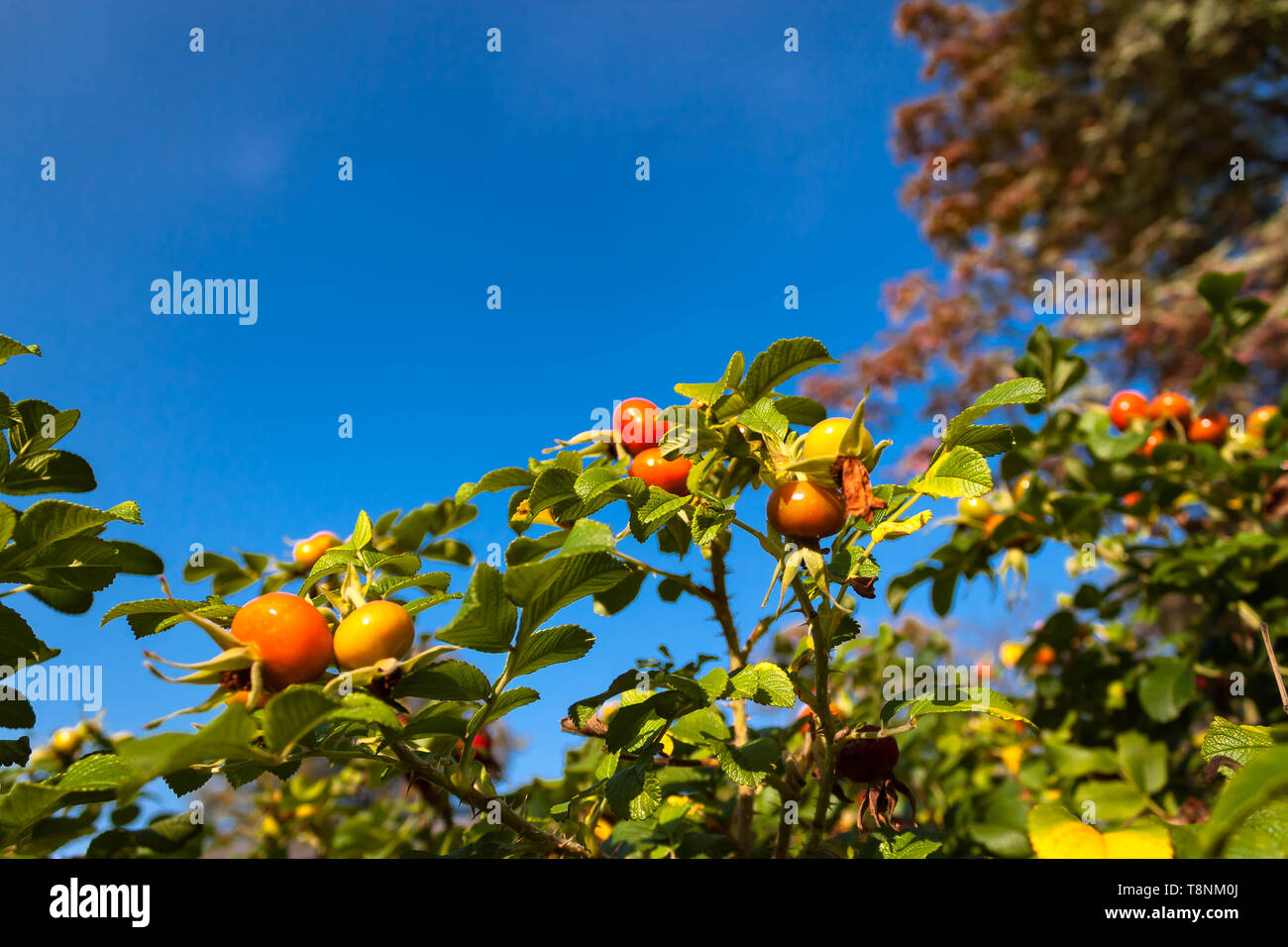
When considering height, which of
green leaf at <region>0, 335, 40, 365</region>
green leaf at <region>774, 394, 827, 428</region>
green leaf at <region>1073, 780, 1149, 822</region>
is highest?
green leaf at <region>0, 335, 40, 365</region>

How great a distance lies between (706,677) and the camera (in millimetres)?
767

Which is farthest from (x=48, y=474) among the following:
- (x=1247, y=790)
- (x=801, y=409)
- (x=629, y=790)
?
(x=1247, y=790)

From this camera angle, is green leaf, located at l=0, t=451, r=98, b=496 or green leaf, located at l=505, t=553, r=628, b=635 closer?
green leaf, located at l=505, t=553, r=628, b=635

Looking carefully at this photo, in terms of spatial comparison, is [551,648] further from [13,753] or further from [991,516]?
[991,516]

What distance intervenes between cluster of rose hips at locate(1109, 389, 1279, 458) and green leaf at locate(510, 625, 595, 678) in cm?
160

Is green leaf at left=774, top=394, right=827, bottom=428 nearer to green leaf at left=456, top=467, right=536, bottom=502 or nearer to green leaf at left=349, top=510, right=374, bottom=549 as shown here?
green leaf at left=456, top=467, right=536, bottom=502

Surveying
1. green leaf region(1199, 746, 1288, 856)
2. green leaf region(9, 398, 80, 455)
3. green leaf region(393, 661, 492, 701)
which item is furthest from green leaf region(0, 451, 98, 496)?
green leaf region(1199, 746, 1288, 856)

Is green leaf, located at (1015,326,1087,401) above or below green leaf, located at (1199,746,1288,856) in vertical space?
above

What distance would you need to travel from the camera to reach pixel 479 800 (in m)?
0.76

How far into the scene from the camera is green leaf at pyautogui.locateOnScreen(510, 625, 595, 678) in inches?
27.5

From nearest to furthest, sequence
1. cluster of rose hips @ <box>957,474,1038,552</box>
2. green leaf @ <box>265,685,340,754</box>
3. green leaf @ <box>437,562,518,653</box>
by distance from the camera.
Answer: green leaf @ <box>265,685,340,754</box> < green leaf @ <box>437,562,518,653</box> < cluster of rose hips @ <box>957,474,1038,552</box>

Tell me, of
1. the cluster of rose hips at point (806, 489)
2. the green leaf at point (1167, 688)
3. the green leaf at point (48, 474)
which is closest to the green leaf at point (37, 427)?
the green leaf at point (48, 474)

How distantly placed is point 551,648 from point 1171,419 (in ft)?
5.55

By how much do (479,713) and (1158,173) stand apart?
8986mm
